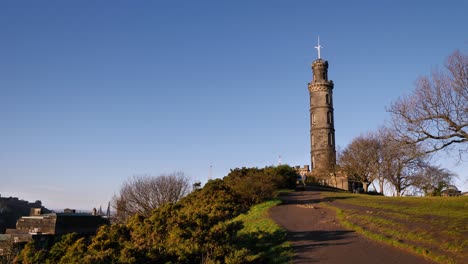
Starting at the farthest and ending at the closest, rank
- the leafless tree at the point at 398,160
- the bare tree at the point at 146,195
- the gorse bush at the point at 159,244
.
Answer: the bare tree at the point at 146,195 → the leafless tree at the point at 398,160 → the gorse bush at the point at 159,244

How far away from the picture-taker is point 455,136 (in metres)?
17.7

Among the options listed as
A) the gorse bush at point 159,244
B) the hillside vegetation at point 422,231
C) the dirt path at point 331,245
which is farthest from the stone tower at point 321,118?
the gorse bush at point 159,244

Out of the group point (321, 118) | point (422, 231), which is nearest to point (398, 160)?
point (422, 231)

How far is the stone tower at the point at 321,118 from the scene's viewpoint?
2343 inches

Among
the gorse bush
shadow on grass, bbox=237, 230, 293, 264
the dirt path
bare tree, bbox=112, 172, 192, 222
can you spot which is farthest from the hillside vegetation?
bare tree, bbox=112, 172, 192, 222

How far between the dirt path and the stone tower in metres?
43.6

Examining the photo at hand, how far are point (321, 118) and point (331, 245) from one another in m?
52.1

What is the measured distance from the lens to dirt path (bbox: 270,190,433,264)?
31.1ft

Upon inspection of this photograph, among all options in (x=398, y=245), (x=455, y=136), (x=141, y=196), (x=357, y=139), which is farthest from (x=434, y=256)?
(x=357, y=139)

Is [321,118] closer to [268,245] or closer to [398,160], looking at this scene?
[398,160]

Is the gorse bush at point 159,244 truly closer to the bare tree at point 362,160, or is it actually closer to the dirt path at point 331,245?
the dirt path at point 331,245

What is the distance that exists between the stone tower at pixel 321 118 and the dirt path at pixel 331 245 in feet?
143

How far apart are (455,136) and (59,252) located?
60.3ft

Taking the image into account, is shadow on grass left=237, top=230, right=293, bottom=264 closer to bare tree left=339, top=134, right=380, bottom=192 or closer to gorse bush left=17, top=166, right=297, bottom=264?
gorse bush left=17, top=166, right=297, bottom=264
